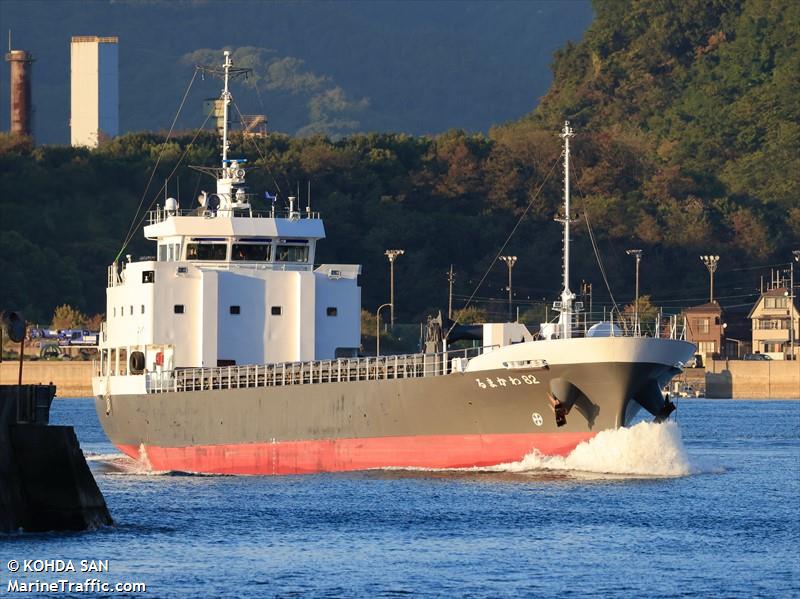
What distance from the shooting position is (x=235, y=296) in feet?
190

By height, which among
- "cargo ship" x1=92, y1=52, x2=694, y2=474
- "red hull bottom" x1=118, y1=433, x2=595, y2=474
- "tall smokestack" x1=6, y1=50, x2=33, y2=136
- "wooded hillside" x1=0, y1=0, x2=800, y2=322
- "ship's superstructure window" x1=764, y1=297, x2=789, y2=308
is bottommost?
"red hull bottom" x1=118, y1=433, x2=595, y2=474

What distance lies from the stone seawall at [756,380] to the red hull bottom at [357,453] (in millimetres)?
76996

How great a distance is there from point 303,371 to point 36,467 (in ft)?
62.5

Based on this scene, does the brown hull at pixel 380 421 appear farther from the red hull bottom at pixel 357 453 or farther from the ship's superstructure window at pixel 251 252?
the ship's superstructure window at pixel 251 252

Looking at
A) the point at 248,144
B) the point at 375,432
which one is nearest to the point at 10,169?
the point at 248,144

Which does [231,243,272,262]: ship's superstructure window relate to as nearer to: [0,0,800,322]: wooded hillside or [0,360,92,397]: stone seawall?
[0,360,92,397]: stone seawall

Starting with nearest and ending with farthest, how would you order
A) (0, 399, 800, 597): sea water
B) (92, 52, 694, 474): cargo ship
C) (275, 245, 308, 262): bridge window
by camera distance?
(0, 399, 800, 597): sea water < (92, 52, 694, 474): cargo ship < (275, 245, 308, 262): bridge window

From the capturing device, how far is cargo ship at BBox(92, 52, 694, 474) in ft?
160

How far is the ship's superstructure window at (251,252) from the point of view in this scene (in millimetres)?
59094

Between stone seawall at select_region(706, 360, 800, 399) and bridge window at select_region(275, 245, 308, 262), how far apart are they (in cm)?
7366

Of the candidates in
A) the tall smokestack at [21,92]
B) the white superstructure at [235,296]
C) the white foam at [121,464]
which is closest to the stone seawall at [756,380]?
the white foam at [121,464]

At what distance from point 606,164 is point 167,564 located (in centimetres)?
13457

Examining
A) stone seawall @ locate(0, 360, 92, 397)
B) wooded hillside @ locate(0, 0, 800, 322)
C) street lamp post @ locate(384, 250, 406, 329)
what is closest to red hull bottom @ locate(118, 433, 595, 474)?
street lamp post @ locate(384, 250, 406, 329)

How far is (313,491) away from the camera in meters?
47.2
